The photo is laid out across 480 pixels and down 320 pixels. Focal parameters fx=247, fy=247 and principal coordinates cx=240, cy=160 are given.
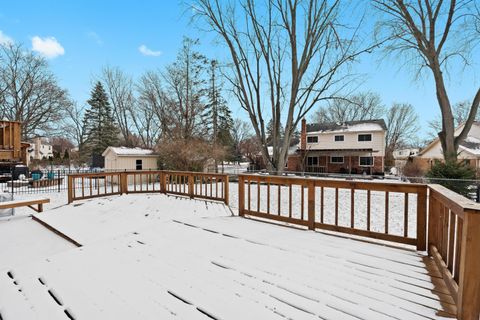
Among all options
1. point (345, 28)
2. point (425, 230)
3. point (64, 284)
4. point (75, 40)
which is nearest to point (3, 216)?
point (64, 284)

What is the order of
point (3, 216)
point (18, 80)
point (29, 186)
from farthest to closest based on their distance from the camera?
point (18, 80)
point (29, 186)
point (3, 216)

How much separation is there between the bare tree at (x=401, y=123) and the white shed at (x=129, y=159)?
1102 inches

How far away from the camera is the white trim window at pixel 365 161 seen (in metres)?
20.5

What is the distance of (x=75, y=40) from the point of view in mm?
12539

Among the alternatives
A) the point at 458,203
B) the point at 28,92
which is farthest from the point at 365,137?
the point at 28,92

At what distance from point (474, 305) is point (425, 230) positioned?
1.54 m

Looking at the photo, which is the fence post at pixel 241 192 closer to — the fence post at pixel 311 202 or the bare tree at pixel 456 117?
the fence post at pixel 311 202

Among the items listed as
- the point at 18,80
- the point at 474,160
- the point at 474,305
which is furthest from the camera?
the point at 18,80

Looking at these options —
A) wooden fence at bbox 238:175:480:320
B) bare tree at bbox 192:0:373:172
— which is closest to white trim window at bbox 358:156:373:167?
bare tree at bbox 192:0:373:172

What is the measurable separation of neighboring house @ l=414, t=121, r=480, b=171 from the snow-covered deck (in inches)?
755

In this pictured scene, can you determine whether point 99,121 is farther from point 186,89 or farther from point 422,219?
point 422,219

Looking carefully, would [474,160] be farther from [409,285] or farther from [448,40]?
[409,285]

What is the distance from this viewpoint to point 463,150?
17953 millimetres

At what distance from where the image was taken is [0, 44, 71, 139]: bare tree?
63.3 ft
